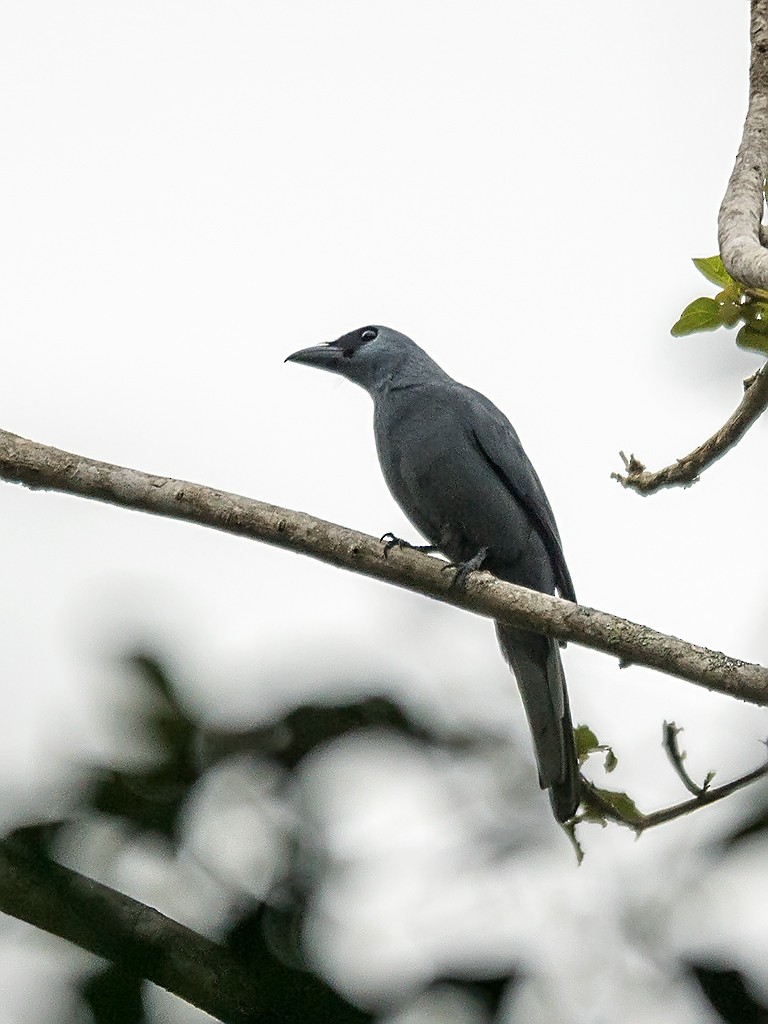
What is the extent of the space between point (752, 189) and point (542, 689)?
6.80 ft

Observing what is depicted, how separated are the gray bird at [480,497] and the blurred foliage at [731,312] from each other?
1.57 metres

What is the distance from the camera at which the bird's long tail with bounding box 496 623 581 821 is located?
453 centimetres

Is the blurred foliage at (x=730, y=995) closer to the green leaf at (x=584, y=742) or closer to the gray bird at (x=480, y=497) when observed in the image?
the green leaf at (x=584, y=742)

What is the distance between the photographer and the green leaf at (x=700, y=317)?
3.68 meters

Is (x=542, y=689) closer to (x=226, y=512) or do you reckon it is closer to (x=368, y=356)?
(x=226, y=512)

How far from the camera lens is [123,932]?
8.01 feet

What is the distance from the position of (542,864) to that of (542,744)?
1224 millimetres

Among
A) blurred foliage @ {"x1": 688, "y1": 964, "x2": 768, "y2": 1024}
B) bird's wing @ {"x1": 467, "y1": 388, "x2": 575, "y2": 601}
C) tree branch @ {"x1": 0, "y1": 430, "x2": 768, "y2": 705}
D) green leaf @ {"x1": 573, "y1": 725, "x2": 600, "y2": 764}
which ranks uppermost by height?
bird's wing @ {"x1": 467, "y1": 388, "x2": 575, "y2": 601}

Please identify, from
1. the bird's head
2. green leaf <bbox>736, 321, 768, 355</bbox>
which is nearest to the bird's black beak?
the bird's head

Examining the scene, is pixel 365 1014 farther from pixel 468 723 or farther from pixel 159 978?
pixel 468 723

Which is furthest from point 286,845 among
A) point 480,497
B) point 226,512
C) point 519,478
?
point 519,478

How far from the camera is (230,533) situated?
3.90m

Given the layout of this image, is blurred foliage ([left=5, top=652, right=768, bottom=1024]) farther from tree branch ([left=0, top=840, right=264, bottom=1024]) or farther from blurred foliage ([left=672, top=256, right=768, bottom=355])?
blurred foliage ([left=672, top=256, right=768, bottom=355])

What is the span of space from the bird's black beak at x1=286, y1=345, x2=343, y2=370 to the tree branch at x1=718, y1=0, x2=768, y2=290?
2.56m
